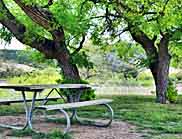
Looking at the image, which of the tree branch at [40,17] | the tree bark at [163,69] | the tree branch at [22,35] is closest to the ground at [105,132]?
the tree branch at [40,17]

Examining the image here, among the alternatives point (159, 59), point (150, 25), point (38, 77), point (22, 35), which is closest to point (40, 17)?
point (22, 35)

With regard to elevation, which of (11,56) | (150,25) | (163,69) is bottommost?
(163,69)

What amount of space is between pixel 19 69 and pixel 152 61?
40.2ft

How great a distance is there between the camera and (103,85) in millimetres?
22984

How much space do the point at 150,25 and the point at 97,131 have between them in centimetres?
506

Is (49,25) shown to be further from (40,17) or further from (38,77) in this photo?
(38,77)

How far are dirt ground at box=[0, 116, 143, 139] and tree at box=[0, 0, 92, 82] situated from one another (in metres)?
3.22

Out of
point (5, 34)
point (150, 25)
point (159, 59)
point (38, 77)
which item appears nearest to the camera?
point (150, 25)

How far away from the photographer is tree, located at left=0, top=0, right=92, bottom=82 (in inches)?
370

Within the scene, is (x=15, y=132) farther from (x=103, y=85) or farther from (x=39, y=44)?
(x=103, y=85)

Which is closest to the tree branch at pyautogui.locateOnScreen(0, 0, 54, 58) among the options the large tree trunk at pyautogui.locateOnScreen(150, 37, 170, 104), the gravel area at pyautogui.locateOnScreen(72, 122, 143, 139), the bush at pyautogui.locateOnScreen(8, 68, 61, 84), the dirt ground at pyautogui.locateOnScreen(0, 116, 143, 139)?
the dirt ground at pyautogui.locateOnScreen(0, 116, 143, 139)

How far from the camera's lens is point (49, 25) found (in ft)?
31.2

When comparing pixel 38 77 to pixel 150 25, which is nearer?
pixel 150 25

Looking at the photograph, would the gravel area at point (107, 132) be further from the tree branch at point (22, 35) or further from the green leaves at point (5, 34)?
the green leaves at point (5, 34)
